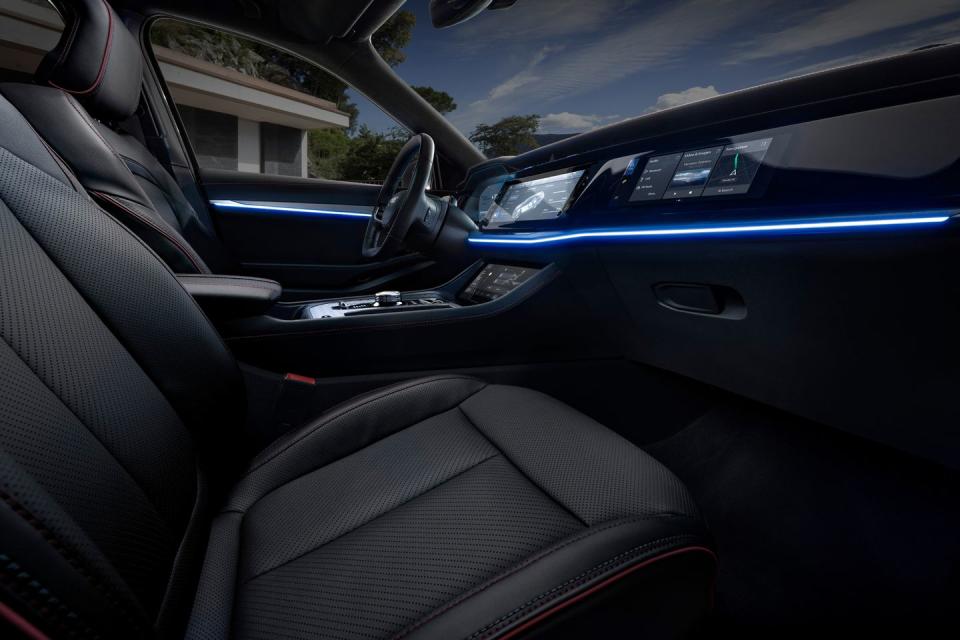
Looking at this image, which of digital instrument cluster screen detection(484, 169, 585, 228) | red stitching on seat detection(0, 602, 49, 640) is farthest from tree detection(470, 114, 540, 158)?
red stitching on seat detection(0, 602, 49, 640)

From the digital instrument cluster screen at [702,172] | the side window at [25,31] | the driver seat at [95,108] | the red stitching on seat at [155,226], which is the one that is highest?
the side window at [25,31]

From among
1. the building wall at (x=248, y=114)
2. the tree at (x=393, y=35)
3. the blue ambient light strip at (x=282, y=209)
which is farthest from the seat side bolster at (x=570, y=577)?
the building wall at (x=248, y=114)

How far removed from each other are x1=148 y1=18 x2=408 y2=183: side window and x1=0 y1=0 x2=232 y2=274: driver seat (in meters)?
0.78

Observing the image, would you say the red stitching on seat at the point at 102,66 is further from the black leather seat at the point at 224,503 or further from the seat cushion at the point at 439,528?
the seat cushion at the point at 439,528

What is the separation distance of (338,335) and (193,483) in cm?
72

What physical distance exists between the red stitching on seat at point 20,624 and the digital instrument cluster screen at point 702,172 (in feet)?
3.16

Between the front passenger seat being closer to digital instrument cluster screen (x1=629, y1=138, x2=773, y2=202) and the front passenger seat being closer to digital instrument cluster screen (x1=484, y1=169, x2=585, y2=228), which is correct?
digital instrument cluster screen (x1=629, y1=138, x2=773, y2=202)

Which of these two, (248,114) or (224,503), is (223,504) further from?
(248,114)

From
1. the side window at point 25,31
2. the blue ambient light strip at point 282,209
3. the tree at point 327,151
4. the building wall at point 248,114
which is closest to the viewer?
the blue ambient light strip at point 282,209

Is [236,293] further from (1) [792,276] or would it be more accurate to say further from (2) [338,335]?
(1) [792,276]

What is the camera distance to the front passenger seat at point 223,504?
0.37m

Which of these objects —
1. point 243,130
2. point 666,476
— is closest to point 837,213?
point 666,476

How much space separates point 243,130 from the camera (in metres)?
5.57

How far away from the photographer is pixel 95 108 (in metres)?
1.22
